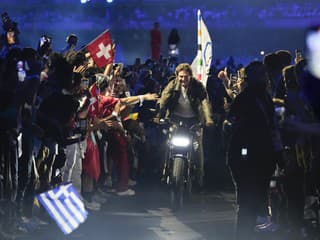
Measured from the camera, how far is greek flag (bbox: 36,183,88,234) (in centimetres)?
776

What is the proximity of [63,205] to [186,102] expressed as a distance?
447 centimetres

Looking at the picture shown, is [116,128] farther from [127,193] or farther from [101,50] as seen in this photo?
[101,50]

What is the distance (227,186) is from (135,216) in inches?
164

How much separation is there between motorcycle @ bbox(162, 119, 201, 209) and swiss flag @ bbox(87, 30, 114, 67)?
1510 mm

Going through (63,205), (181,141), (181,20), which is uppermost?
(181,20)

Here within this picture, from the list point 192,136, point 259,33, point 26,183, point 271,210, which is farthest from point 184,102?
point 259,33

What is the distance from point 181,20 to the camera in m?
40.3

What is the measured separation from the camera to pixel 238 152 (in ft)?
27.6

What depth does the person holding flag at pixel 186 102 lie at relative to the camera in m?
11.9

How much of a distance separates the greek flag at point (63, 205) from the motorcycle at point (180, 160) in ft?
10.9

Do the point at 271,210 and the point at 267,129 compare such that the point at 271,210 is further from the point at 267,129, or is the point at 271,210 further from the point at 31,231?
the point at 31,231

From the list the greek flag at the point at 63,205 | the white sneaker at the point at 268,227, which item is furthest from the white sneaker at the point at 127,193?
the greek flag at the point at 63,205

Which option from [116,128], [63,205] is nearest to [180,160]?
[116,128]

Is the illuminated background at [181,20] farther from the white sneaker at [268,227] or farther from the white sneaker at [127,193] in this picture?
the white sneaker at [268,227]
